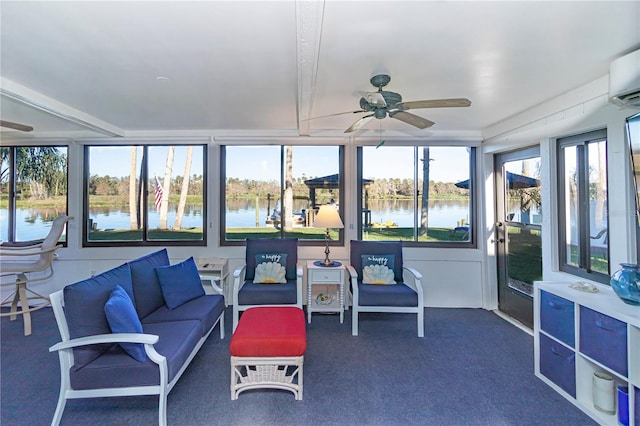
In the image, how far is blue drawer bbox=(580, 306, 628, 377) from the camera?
1.76m

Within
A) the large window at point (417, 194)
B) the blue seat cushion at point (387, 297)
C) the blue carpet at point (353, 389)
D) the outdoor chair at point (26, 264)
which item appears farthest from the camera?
the large window at point (417, 194)

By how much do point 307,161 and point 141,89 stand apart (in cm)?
224

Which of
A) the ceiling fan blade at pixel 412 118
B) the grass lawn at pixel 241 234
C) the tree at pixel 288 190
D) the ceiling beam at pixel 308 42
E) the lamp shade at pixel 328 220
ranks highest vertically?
the ceiling beam at pixel 308 42

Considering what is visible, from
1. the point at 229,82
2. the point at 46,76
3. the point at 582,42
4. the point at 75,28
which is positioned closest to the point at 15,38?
the point at 75,28

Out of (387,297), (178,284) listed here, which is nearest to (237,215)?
(178,284)

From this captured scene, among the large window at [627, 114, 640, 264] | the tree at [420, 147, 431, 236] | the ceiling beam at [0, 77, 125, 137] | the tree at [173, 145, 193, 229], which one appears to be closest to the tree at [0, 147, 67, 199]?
the ceiling beam at [0, 77, 125, 137]

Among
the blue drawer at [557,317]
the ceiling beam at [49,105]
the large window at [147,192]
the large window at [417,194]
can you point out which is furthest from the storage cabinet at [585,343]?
the ceiling beam at [49,105]

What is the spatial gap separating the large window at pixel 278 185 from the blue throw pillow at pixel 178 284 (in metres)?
1.34

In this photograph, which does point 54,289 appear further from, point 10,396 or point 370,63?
point 370,63

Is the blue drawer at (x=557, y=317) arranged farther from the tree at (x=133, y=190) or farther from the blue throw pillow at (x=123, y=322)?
the tree at (x=133, y=190)

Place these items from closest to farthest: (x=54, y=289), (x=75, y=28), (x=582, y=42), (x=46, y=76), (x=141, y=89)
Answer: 1. (x=75, y=28)
2. (x=582, y=42)
3. (x=46, y=76)
4. (x=141, y=89)
5. (x=54, y=289)

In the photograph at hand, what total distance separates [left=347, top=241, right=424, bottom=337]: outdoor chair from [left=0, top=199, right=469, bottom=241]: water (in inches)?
25.7

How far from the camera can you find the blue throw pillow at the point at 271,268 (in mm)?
3506

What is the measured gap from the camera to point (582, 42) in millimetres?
1780
